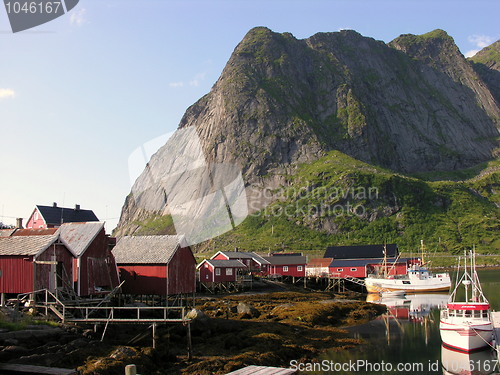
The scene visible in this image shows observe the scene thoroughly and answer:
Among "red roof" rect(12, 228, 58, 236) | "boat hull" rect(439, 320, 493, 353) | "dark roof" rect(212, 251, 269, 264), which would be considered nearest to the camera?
"boat hull" rect(439, 320, 493, 353)

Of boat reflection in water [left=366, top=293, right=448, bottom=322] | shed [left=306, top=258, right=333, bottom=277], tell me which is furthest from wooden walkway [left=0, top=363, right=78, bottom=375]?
shed [left=306, top=258, right=333, bottom=277]

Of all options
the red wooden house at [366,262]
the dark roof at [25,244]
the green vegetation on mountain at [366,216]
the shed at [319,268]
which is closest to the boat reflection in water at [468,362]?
the dark roof at [25,244]

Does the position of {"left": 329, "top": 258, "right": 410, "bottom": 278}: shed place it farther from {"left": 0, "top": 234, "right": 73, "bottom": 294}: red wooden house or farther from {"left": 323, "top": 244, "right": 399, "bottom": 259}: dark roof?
{"left": 0, "top": 234, "right": 73, "bottom": 294}: red wooden house

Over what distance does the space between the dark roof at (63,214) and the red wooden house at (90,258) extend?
23.1m

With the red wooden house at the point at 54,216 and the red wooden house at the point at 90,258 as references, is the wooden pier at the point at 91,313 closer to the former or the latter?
the red wooden house at the point at 90,258

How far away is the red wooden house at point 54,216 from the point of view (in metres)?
59.8

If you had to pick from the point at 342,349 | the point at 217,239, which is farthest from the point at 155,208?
the point at 342,349

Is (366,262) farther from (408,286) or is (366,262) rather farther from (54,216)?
(54,216)

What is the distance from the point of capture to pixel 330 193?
486 ft

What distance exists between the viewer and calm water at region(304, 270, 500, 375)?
28.8m

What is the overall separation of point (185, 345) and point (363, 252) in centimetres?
7177

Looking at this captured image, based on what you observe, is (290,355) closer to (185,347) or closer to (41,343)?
(185,347)

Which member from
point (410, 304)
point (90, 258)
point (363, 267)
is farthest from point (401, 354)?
point (363, 267)

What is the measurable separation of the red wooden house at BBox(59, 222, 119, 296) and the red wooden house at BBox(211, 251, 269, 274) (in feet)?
131
